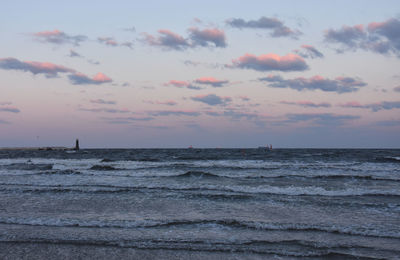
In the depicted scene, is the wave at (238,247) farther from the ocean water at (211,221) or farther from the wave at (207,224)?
the wave at (207,224)

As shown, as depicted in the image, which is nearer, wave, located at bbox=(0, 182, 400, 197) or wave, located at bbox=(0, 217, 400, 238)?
wave, located at bbox=(0, 217, 400, 238)

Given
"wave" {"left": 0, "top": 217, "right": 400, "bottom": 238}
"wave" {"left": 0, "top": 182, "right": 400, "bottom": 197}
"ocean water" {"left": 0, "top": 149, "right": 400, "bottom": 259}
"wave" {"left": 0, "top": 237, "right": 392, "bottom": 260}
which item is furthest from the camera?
"wave" {"left": 0, "top": 182, "right": 400, "bottom": 197}

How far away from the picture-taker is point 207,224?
387 inches

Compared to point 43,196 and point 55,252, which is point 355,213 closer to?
point 55,252

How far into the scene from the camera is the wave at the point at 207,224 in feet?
30.6

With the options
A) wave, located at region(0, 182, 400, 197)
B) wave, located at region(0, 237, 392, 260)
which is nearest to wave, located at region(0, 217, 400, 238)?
wave, located at region(0, 237, 392, 260)

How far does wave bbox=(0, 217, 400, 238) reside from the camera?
9320 millimetres

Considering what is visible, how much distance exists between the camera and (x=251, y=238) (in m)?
8.50

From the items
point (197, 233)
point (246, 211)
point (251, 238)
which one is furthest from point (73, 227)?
point (246, 211)

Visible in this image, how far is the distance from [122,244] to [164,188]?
10.2 m

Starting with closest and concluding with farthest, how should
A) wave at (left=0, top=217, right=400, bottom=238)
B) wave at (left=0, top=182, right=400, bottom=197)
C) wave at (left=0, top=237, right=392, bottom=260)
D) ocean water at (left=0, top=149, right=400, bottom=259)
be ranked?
wave at (left=0, top=237, right=392, bottom=260) → ocean water at (left=0, top=149, right=400, bottom=259) → wave at (left=0, top=217, right=400, bottom=238) → wave at (left=0, top=182, right=400, bottom=197)

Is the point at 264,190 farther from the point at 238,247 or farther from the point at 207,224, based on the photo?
the point at 238,247

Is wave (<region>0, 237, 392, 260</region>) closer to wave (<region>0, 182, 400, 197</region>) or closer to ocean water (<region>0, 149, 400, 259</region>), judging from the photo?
ocean water (<region>0, 149, 400, 259</region>)

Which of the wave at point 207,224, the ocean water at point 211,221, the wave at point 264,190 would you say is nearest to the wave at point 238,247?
the ocean water at point 211,221
